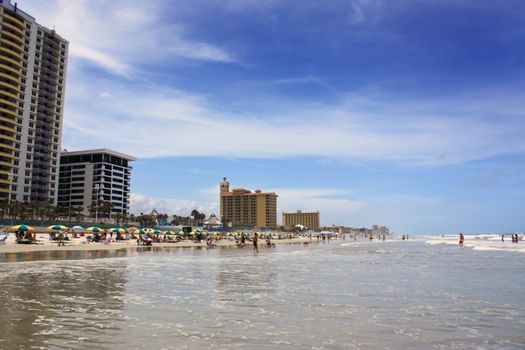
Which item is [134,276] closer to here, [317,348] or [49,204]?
[317,348]

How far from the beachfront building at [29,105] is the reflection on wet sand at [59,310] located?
111855 millimetres

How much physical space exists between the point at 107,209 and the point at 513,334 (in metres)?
150

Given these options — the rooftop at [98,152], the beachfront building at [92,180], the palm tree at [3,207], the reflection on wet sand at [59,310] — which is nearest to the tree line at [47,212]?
the palm tree at [3,207]

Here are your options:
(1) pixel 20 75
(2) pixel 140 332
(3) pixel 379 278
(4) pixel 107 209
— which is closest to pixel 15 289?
(2) pixel 140 332

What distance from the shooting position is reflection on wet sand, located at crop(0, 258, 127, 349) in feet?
27.3

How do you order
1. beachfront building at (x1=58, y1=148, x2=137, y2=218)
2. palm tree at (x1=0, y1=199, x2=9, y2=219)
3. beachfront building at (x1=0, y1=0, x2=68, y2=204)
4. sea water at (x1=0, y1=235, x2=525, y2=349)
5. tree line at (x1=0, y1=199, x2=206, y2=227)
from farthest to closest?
beachfront building at (x1=58, y1=148, x2=137, y2=218) → beachfront building at (x1=0, y1=0, x2=68, y2=204) → tree line at (x1=0, y1=199, x2=206, y2=227) → palm tree at (x1=0, y1=199, x2=9, y2=219) → sea water at (x1=0, y1=235, x2=525, y2=349)

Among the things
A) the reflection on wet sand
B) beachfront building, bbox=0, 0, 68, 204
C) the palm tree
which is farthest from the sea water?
beachfront building, bbox=0, 0, 68, 204

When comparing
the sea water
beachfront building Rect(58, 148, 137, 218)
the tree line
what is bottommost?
the sea water

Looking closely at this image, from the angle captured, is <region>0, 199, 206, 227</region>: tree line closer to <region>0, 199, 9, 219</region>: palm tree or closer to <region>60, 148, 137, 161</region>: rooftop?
<region>0, 199, 9, 219</region>: palm tree

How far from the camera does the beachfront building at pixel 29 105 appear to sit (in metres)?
117

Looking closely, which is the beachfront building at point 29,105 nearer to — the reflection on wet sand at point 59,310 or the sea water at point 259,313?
the reflection on wet sand at point 59,310

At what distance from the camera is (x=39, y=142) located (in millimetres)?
134375

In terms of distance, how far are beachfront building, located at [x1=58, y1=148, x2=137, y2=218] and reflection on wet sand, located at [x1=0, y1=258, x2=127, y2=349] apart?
498 ft

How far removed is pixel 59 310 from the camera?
11500mm
